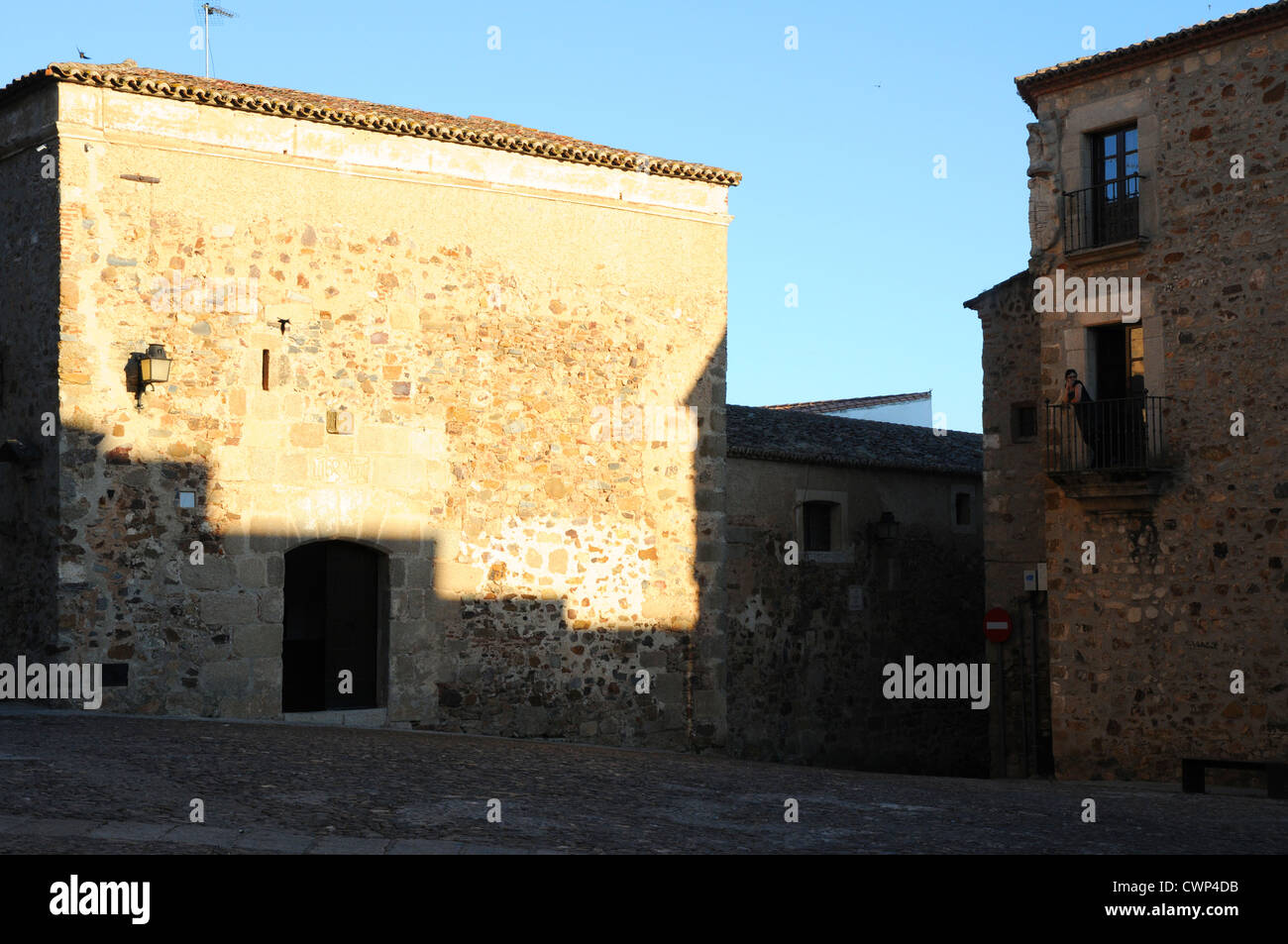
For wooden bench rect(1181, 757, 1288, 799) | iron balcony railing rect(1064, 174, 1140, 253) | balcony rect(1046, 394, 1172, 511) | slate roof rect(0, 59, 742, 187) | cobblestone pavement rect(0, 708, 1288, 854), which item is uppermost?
slate roof rect(0, 59, 742, 187)

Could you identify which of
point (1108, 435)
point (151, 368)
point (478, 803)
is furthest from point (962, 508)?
point (478, 803)

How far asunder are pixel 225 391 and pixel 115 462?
1296 mm

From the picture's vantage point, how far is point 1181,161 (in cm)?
1535

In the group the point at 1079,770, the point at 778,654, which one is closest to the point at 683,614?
the point at 778,654

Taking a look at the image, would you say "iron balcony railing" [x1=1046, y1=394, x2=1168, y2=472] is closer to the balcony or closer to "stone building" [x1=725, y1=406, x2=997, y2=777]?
the balcony

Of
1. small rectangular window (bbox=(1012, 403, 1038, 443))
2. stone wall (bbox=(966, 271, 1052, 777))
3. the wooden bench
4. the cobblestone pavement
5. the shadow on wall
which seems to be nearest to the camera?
the cobblestone pavement

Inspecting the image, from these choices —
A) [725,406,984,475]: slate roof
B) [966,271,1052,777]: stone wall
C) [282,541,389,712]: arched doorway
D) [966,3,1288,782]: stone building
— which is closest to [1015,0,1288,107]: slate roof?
[966,3,1288,782]: stone building

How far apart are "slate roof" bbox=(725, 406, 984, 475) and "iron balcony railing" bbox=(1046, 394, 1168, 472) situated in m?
4.11

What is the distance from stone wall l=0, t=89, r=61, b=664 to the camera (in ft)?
44.0

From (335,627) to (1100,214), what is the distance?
391 inches

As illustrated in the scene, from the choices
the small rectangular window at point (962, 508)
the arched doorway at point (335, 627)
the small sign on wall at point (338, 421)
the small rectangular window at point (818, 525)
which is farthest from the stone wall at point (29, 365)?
the small rectangular window at point (962, 508)

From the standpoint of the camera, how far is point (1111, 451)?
15695 millimetres

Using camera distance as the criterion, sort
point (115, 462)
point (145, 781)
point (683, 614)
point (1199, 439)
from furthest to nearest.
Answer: point (683, 614) → point (1199, 439) → point (115, 462) → point (145, 781)
